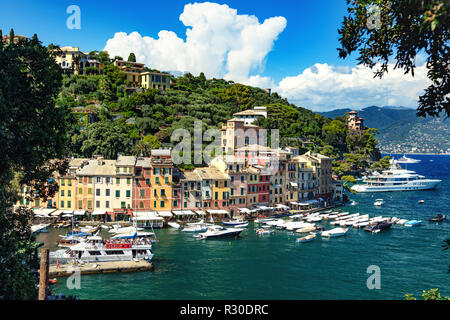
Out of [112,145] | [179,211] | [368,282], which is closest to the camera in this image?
[368,282]

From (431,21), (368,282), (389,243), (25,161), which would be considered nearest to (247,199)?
(389,243)

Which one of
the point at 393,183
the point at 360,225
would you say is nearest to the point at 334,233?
the point at 360,225

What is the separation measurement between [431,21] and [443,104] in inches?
Result: 135

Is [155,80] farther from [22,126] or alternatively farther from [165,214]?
[22,126]

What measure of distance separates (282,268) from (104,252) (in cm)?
1720

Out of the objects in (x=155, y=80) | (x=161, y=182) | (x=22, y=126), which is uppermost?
(x=155, y=80)

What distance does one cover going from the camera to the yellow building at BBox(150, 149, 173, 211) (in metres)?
54.4

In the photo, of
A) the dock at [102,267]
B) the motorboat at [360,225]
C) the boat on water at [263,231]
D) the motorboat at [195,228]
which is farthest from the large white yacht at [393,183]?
the dock at [102,267]

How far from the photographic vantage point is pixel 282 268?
121ft

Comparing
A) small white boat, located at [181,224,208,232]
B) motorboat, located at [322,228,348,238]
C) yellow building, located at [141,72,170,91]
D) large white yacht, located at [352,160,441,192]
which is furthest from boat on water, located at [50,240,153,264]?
yellow building, located at [141,72,170,91]

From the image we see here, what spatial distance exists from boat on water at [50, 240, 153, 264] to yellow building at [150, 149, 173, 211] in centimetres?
1498

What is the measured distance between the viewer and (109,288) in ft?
102
